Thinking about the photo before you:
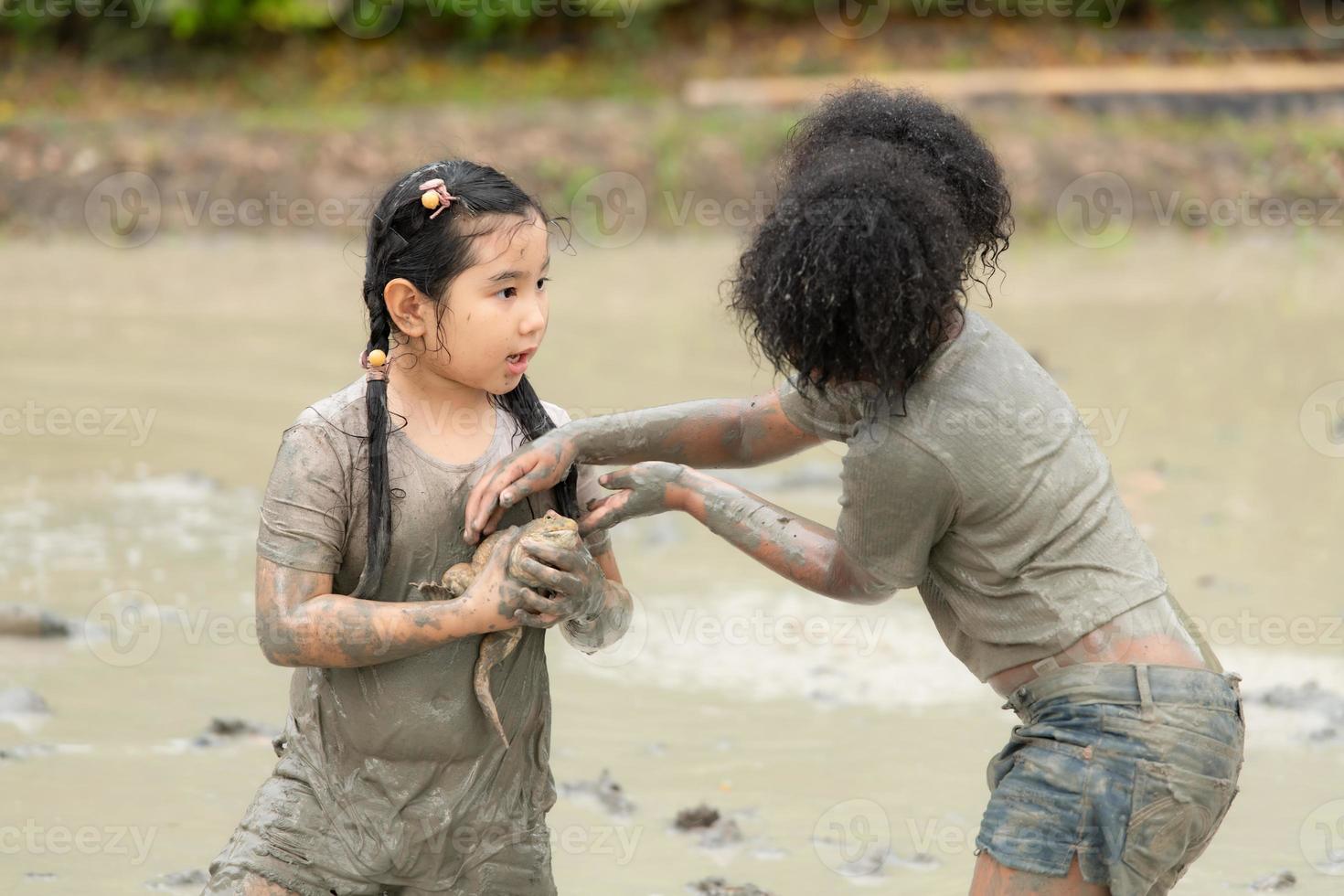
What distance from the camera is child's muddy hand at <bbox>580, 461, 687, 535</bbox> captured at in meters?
2.91

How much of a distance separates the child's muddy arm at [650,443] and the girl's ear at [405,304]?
0.87 ft

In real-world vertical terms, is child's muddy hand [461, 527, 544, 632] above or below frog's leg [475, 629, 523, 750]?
above

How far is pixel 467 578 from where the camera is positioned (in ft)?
9.09

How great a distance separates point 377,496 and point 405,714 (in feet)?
1.20

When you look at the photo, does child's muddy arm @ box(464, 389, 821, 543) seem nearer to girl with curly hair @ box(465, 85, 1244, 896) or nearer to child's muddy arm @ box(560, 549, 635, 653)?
girl with curly hair @ box(465, 85, 1244, 896)

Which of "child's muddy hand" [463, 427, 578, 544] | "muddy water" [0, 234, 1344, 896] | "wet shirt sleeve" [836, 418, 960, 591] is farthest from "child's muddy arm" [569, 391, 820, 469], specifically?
"muddy water" [0, 234, 1344, 896]

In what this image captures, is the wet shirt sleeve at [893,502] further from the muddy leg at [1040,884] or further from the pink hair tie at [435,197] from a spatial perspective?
the pink hair tie at [435,197]

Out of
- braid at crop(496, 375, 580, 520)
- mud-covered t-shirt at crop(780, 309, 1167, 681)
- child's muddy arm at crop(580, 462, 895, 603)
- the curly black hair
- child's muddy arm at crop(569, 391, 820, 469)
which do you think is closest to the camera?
the curly black hair

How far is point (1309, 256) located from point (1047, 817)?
9.12 meters

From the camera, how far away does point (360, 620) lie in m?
2.66

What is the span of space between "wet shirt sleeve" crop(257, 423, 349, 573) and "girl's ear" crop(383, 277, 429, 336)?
0.23 meters

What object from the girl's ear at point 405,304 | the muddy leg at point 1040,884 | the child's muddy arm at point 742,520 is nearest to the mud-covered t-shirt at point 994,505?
the child's muddy arm at point 742,520

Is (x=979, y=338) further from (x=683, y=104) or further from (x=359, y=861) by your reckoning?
(x=683, y=104)

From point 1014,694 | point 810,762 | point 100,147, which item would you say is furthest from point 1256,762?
point 100,147
